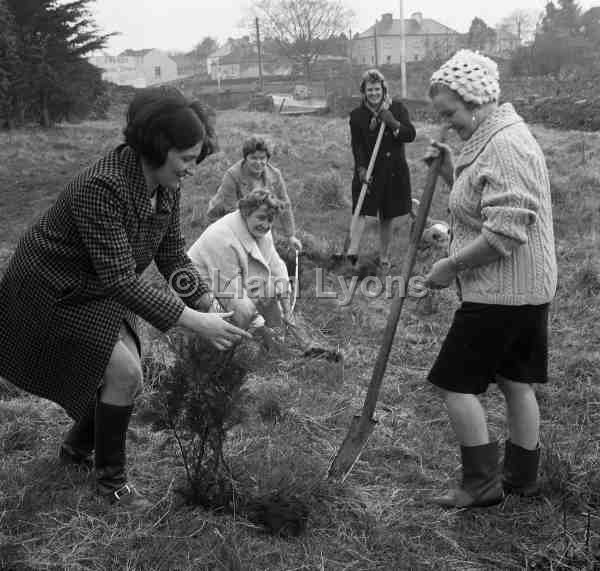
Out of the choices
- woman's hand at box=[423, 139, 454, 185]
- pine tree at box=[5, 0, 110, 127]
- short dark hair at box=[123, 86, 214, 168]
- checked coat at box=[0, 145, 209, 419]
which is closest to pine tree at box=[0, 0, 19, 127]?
pine tree at box=[5, 0, 110, 127]

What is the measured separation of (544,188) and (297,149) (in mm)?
14108

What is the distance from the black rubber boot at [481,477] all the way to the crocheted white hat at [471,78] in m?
1.35

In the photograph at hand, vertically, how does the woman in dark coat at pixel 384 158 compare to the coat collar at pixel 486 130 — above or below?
below

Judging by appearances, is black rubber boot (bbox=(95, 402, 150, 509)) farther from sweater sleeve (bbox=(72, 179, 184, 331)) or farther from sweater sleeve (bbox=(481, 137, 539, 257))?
sweater sleeve (bbox=(481, 137, 539, 257))

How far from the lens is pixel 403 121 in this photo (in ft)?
22.0

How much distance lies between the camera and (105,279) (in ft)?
8.09

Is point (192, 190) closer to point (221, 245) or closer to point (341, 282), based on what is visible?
point (341, 282)

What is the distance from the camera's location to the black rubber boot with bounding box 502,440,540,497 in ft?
10.1

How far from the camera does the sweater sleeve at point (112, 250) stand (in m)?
2.42

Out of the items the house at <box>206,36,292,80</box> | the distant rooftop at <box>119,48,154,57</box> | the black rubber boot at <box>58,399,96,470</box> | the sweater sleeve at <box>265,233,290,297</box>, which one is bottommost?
the black rubber boot at <box>58,399,96,470</box>

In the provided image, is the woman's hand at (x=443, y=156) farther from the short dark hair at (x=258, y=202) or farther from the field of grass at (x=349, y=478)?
the short dark hair at (x=258, y=202)

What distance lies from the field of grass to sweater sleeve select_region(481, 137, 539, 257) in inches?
43.1

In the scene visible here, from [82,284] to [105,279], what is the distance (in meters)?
0.15

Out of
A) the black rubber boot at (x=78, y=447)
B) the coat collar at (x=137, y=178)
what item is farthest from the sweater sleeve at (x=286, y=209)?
the coat collar at (x=137, y=178)
